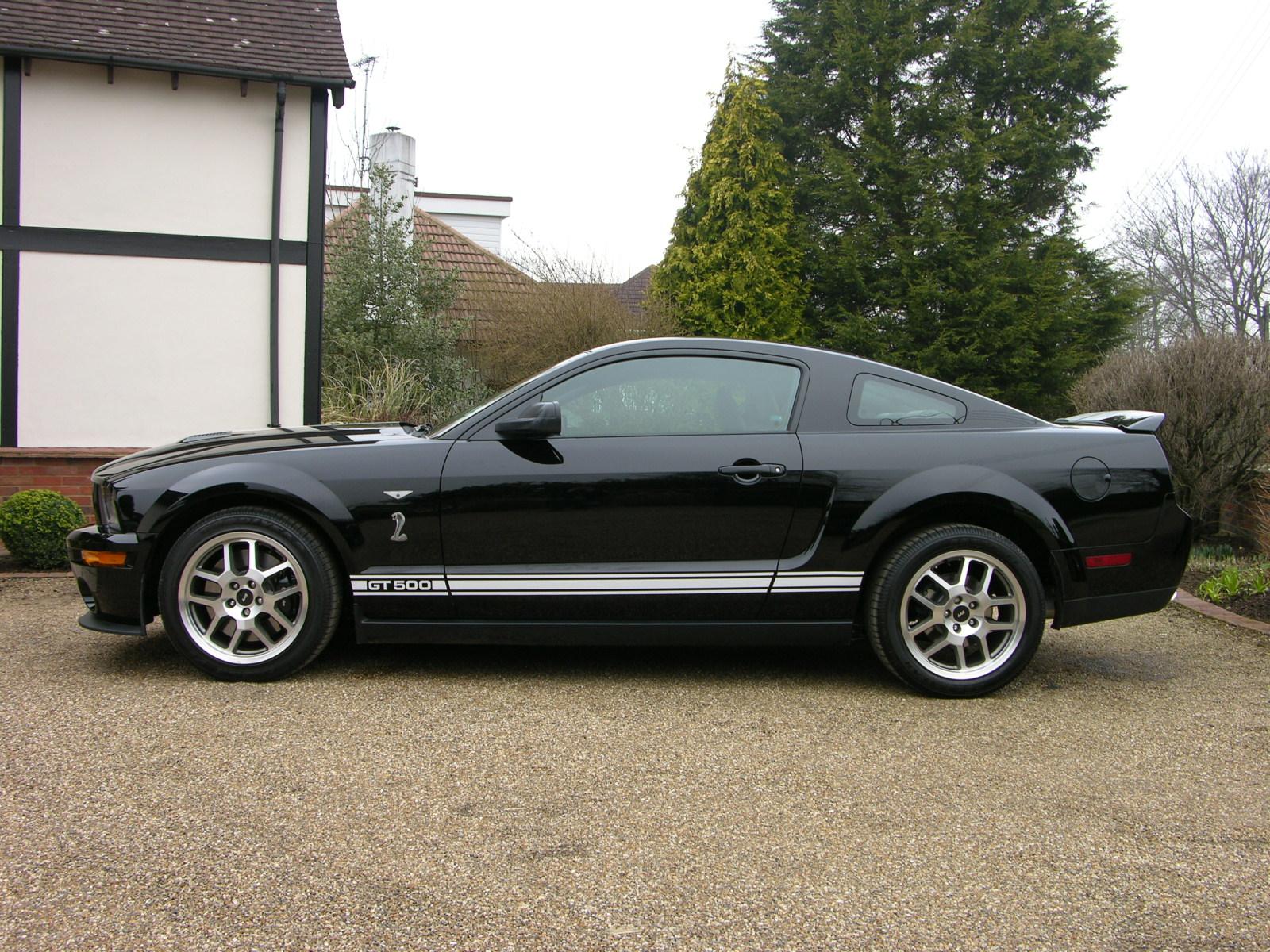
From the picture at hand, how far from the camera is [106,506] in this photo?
4.39m

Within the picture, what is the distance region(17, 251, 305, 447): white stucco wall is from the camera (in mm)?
9023

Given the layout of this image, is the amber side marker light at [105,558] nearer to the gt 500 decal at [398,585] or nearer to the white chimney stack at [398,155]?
the gt 500 decal at [398,585]

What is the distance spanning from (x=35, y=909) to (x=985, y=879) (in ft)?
7.52

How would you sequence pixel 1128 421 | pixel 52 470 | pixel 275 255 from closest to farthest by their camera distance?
pixel 1128 421 → pixel 52 470 → pixel 275 255

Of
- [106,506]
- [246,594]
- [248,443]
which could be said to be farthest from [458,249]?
[246,594]

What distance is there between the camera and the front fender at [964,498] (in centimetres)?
421

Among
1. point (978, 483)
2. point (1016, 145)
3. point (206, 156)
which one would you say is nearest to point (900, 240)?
point (1016, 145)

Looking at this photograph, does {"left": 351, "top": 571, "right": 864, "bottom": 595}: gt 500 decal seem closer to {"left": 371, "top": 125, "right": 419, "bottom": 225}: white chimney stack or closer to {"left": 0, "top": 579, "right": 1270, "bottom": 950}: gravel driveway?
{"left": 0, "top": 579, "right": 1270, "bottom": 950}: gravel driveway

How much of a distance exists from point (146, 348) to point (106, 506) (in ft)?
18.0

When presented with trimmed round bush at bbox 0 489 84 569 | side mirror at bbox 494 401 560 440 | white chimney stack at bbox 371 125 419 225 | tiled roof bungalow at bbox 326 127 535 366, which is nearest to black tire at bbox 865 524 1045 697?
side mirror at bbox 494 401 560 440

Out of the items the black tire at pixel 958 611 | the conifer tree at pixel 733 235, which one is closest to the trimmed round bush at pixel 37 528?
the black tire at pixel 958 611

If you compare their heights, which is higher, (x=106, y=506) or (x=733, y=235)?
(x=733, y=235)

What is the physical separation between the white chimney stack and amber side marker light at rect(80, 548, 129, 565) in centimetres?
1292

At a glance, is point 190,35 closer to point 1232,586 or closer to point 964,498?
point 964,498
